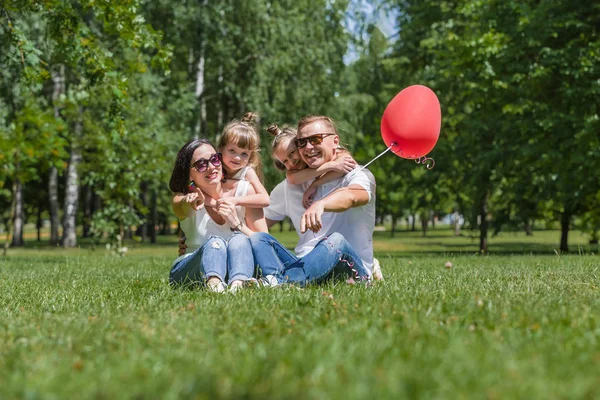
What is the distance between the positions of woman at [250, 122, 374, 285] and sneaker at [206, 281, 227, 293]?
39cm

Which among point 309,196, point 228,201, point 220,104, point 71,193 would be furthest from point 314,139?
point 220,104

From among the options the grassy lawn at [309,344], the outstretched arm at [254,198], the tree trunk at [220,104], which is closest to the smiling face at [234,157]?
the outstretched arm at [254,198]

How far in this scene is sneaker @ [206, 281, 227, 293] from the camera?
5.24 meters

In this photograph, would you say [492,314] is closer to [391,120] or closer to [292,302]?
[292,302]

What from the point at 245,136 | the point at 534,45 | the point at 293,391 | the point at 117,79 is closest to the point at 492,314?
the point at 293,391

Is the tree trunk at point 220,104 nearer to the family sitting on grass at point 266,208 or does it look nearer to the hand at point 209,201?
the family sitting on grass at point 266,208

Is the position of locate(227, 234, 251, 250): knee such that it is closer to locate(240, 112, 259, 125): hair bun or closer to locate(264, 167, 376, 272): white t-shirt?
locate(264, 167, 376, 272): white t-shirt

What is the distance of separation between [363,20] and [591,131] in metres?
15.1

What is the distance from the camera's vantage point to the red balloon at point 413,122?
6.30 metres

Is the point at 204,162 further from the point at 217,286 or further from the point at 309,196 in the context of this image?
the point at 217,286

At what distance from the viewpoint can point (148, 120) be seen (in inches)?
825

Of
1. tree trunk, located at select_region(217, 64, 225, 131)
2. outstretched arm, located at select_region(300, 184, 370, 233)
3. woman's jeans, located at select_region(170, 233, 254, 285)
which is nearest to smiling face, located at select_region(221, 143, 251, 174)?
woman's jeans, located at select_region(170, 233, 254, 285)

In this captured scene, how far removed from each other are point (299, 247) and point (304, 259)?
32 centimetres

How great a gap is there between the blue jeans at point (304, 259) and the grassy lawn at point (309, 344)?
39 cm
